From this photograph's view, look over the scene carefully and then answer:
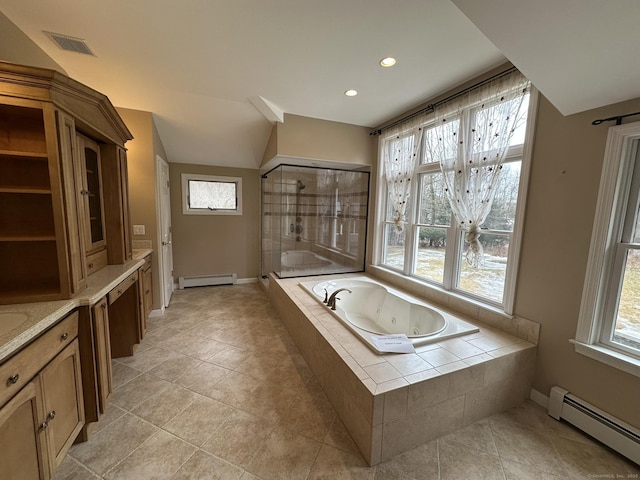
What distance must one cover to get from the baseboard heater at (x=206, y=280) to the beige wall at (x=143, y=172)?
1.29 meters

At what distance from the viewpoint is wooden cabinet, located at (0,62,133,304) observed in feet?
4.30

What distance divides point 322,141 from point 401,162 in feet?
3.36

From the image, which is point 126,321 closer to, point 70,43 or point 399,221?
point 70,43

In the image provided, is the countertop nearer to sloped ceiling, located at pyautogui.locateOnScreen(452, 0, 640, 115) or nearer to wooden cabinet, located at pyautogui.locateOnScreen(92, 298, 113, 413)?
wooden cabinet, located at pyautogui.locateOnScreen(92, 298, 113, 413)

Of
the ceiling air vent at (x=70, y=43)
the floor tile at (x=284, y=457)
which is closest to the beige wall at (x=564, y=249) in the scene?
the floor tile at (x=284, y=457)

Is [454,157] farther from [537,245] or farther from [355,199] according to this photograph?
[355,199]

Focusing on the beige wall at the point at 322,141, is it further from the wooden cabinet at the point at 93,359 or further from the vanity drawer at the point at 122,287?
the wooden cabinet at the point at 93,359

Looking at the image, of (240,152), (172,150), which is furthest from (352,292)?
(172,150)

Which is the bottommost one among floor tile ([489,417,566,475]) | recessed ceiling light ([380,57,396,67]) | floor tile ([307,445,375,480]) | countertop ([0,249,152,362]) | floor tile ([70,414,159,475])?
floor tile ([70,414,159,475])

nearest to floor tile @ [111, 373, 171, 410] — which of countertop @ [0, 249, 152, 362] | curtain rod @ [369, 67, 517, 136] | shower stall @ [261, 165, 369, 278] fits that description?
countertop @ [0, 249, 152, 362]

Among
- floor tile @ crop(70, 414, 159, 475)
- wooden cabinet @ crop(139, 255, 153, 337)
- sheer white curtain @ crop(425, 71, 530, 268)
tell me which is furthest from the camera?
wooden cabinet @ crop(139, 255, 153, 337)

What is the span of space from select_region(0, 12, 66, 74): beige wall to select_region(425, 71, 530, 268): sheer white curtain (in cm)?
338

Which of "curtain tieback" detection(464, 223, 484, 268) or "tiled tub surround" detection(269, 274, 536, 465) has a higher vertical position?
"curtain tieback" detection(464, 223, 484, 268)

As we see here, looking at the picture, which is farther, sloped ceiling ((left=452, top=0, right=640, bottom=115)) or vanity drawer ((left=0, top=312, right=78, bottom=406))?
sloped ceiling ((left=452, top=0, right=640, bottom=115))
